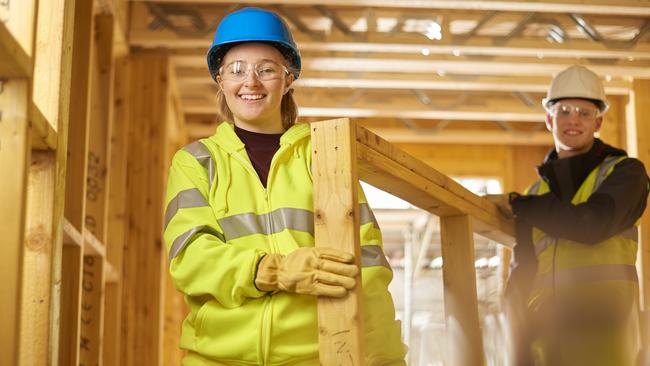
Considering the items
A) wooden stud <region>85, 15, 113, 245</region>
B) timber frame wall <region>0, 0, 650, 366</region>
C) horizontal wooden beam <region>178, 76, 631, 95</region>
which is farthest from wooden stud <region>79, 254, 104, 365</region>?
horizontal wooden beam <region>178, 76, 631, 95</region>

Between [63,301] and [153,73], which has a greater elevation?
[153,73]

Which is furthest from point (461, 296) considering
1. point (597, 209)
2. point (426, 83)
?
point (426, 83)

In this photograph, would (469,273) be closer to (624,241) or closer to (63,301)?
(624,241)

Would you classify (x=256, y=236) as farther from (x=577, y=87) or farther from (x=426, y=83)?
(x=426, y=83)

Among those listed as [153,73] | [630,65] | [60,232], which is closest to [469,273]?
[60,232]

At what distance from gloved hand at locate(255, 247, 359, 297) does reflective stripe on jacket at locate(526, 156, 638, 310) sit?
1.96 m

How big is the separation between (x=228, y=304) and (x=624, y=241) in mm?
2231

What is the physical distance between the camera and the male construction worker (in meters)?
3.90

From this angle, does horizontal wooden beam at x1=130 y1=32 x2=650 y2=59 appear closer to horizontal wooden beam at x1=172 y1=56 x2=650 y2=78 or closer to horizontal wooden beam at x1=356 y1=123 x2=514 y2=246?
horizontal wooden beam at x1=172 y1=56 x2=650 y2=78

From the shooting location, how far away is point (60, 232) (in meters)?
2.68

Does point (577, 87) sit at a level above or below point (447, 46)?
below

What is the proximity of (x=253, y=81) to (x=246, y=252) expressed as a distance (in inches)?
21.8

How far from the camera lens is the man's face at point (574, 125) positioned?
430cm

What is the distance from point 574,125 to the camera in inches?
169
